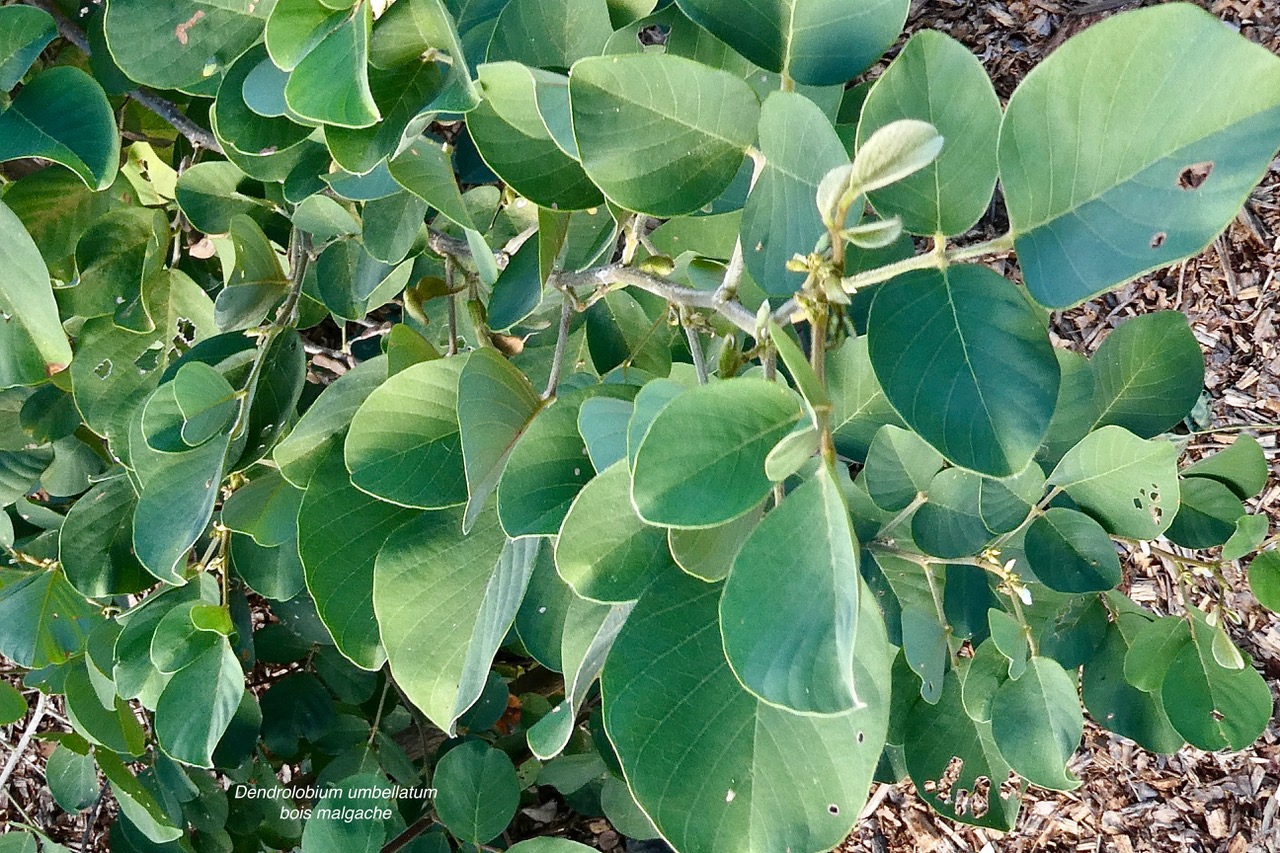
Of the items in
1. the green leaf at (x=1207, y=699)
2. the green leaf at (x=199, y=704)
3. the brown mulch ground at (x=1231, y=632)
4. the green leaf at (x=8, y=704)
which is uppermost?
the green leaf at (x=199, y=704)

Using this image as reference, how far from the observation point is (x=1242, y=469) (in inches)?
39.3

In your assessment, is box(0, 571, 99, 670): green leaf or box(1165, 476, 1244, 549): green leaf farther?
box(0, 571, 99, 670): green leaf

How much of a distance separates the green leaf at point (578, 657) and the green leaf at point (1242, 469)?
714 millimetres

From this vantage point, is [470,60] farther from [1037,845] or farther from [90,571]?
[1037,845]

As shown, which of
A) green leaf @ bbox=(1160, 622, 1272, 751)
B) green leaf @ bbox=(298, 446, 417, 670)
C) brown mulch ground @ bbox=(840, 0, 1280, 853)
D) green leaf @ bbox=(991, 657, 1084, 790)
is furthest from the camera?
brown mulch ground @ bbox=(840, 0, 1280, 853)

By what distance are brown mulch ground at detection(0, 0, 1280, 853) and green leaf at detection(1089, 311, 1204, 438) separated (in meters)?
1.19

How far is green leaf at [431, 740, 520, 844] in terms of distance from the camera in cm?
131

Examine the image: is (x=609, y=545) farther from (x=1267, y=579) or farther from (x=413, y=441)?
(x=1267, y=579)

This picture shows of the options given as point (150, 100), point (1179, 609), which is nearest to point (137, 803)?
point (150, 100)

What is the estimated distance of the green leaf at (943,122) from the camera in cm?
51

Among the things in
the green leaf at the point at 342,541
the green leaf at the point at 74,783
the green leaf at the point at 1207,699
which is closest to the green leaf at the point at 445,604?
the green leaf at the point at 342,541

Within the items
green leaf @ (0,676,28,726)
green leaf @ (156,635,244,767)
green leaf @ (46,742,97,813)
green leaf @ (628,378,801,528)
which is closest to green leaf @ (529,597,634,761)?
green leaf @ (628,378,801,528)

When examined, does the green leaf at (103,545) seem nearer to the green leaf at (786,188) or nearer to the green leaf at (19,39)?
the green leaf at (19,39)

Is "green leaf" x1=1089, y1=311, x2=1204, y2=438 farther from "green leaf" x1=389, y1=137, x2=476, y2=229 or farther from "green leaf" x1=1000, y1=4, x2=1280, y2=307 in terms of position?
"green leaf" x1=389, y1=137, x2=476, y2=229
